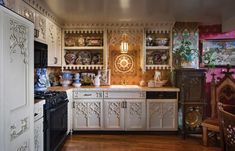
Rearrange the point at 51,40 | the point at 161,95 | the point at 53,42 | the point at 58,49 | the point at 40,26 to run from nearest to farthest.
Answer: the point at 40,26 → the point at 51,40 → the point at 53,42 → the point at 161,95 → the point at 58,49

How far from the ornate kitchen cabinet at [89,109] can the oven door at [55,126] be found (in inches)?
26.4

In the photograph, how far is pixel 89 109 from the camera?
461cm

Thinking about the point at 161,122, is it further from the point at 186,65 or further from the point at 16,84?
the point at 16,84

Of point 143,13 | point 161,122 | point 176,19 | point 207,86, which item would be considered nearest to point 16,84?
point 143,13

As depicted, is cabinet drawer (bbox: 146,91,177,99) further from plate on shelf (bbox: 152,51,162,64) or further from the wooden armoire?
plate on shelf (bbox: 152,51,162,64)

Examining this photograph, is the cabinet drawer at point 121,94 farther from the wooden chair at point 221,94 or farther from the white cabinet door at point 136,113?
the wooden chair at point 221,94

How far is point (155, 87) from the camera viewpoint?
4.79 metres

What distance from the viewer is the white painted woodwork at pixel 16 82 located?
64.5 inches

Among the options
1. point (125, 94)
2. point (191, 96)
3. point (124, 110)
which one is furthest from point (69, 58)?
point (191, 96)

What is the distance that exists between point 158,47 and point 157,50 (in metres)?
0.17

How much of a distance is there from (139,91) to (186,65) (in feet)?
3.76

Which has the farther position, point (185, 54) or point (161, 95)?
point (185, 54)

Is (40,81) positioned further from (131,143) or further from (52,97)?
(131,143)

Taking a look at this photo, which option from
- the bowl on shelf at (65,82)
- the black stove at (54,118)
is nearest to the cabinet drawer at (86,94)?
the bowl on shelf at (65,82)
